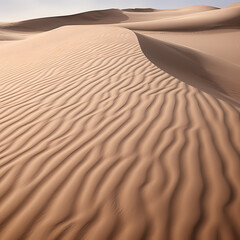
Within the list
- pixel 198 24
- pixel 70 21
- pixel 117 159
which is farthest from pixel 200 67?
pixel 70 21

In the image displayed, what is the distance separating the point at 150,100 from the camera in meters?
3.47

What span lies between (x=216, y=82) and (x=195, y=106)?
4.01 meters

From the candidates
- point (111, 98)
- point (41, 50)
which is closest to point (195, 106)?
point (111, 98)

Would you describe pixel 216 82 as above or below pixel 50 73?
below

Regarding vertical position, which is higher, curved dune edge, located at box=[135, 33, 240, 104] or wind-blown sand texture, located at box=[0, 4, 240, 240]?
wind-blown sand texture, located at box=[0, 4, 240, 240]

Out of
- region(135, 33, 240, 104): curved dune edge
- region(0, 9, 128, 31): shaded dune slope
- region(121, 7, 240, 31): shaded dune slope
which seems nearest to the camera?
region(135, 33, 240, 104): curved dune edge

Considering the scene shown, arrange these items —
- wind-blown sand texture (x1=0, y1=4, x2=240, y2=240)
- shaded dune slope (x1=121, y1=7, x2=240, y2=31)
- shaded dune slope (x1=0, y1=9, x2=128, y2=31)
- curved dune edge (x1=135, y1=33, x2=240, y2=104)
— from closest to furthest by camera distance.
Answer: wind-blown sand texture (x1=0, y1=4, x2=240, y2=240), curved dune edge (x1=135, y1=33, x2=240, y2=104), shaded dune slope (x1=121, y1=7, x2=240, y2=31), shaded dune slope (x1=0, y1=9, x2=128, y2=31)

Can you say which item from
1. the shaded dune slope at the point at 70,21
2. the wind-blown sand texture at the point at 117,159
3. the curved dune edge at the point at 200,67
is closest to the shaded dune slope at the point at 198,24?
the curved dune edge at the point at 200,67

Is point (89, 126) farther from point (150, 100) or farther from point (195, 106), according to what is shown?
point (195, 106)

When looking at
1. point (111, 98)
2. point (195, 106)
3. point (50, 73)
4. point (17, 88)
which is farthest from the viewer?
point (50, 73)

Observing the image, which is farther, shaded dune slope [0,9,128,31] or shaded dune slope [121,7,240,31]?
shaded dune slope [0,9,128,31]

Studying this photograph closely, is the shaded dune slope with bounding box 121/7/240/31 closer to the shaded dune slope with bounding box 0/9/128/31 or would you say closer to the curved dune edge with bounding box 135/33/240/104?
the curved dune edge with bounding box 135/33/240/104

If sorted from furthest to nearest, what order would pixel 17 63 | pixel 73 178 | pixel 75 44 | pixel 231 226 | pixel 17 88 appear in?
pixel 75 44 < pixel 17 63 < pixel 17 88 < pixel 73 178 < pixel 231 226

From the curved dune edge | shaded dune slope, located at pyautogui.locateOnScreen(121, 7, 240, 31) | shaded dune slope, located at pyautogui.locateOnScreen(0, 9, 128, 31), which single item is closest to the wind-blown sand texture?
the curved dune edge
